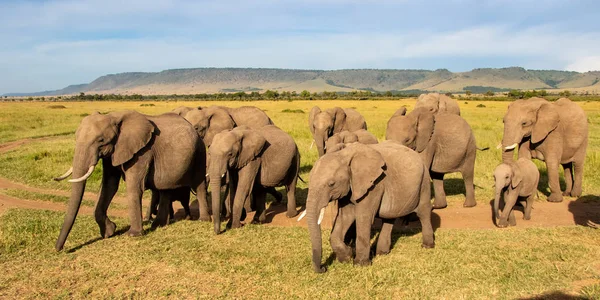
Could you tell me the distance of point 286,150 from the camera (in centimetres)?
1020

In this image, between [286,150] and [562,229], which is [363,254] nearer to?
[286,150]

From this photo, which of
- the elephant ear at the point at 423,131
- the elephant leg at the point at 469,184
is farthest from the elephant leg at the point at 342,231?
the elephant leg at the point at 469,184

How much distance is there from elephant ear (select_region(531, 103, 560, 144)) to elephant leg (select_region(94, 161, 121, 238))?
9.82 metres

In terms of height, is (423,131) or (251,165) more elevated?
(423,131)

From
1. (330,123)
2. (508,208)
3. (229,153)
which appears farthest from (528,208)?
(330,123)

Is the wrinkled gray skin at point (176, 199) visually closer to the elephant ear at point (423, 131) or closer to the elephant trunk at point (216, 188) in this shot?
the elephant trunk at point (216, 188)

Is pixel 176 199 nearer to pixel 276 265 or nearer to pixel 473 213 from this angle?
pixel 276 265

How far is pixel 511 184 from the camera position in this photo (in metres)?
9.48

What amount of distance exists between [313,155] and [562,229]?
417 inches

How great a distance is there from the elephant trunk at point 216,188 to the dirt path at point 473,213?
144 centimetres

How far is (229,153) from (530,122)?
24.8ft

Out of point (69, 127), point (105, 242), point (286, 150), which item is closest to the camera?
point (105, 242)

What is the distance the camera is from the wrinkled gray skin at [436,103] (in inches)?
582

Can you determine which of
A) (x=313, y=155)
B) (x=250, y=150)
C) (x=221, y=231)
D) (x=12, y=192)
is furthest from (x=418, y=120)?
(x=12, y=192)
